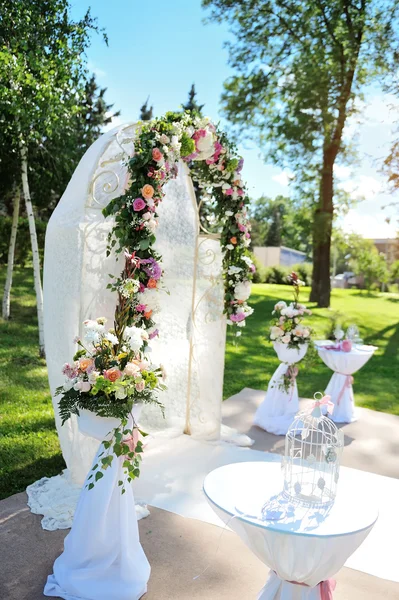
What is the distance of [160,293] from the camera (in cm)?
602

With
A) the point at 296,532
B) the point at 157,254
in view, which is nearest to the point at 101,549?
the point at 296,532

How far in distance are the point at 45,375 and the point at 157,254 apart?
4774 millimetres

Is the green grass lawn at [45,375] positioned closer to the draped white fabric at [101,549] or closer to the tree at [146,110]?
the draped white fabric at [101,549]

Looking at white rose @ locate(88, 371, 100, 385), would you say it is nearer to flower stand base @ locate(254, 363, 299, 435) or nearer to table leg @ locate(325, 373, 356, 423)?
flower stand base @ locate(254, 363, 299, 435)

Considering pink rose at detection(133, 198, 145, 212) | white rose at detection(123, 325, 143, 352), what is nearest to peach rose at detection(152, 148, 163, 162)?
pink rose at detection(133, 198, 145, 212)

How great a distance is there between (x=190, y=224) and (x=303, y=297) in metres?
15.4

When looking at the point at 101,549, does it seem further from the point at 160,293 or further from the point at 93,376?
the point at 160,293

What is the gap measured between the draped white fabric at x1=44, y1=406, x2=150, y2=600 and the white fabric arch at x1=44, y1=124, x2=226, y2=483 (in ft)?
3.95

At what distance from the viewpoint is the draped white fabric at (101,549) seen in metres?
3.38

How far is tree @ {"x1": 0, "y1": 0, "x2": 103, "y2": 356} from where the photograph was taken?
7.64 meters

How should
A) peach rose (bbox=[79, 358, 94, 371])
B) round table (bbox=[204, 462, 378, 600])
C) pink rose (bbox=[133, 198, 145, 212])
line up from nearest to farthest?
round table (bbox=[204, 462, 378, 600]), peach rose (bbox=[79, 358, 94, 371]), pink rose (bbox=[133, 198, 145, 212])

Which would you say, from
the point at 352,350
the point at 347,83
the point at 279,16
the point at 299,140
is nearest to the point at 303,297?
the point at 299,140

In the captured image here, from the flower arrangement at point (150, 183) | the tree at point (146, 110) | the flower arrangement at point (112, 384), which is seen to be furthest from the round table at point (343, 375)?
the tree at point (146, 110)

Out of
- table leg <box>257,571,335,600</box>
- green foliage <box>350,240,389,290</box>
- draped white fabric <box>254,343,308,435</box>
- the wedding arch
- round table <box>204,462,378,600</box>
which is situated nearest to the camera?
round table <box>204,462,378,600</box>
